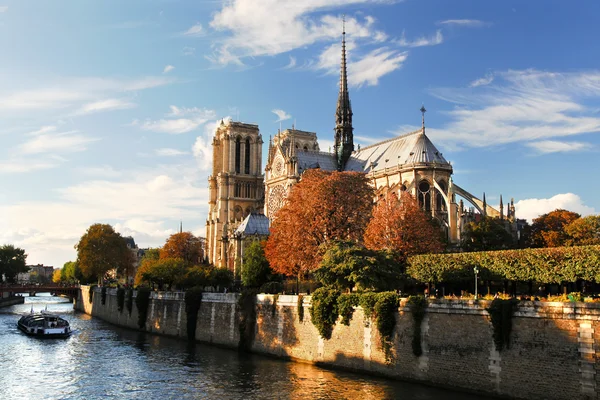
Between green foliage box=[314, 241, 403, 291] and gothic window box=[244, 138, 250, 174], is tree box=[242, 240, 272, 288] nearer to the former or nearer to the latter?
green foliage box=[314, 241, 403, 291]

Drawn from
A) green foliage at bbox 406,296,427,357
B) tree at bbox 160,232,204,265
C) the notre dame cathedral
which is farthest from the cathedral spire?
green foliage at bbox 406,296,427,357

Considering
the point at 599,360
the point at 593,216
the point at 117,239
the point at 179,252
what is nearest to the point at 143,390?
the point at 599,360

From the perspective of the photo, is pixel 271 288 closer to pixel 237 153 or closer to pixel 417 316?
pixel 417 316

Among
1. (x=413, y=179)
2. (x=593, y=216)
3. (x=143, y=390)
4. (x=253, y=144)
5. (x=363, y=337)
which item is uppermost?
(x=253, y=144)

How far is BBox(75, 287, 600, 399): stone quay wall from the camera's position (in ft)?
82.0

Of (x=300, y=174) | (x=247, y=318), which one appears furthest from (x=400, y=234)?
(x=300, y=174)

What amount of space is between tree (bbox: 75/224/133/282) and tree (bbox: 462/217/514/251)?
2025 inches

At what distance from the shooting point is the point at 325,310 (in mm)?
37250

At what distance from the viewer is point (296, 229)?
2004 inches

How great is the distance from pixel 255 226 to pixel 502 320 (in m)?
53.9

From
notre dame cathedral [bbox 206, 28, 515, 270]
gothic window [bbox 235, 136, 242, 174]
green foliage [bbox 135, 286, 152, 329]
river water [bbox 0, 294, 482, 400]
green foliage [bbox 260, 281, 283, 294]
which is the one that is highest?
gothic window [bbox 235, 136, 242, 174]

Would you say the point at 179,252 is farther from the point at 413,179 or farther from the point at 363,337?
the point at 363,337

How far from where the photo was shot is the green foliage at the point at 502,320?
2742cm

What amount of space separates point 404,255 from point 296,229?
8465 millimetres
